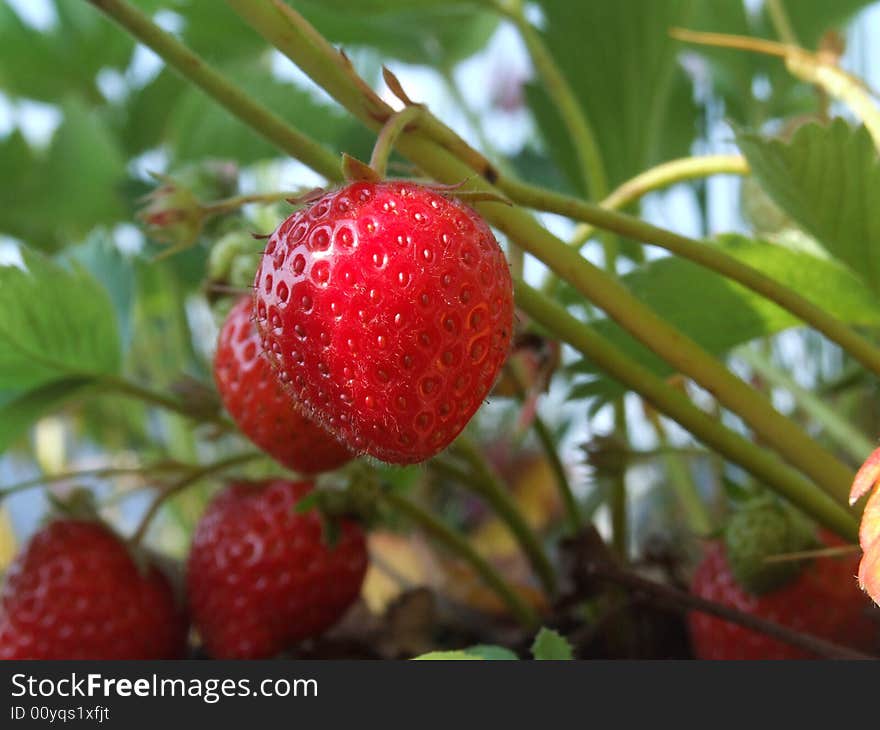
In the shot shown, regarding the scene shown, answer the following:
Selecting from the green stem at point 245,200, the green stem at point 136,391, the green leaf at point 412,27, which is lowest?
the green stem at point 136,391

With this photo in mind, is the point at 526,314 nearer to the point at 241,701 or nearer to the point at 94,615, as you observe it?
the point at 241,701

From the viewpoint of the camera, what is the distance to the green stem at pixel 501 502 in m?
0.54

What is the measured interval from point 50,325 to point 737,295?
1.00 ft

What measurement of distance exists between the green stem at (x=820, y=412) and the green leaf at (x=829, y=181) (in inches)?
8.0

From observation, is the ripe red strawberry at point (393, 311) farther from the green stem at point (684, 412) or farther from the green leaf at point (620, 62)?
the green leaf at point (620, 62)

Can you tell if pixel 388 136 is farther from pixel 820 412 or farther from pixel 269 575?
pixel 820 412

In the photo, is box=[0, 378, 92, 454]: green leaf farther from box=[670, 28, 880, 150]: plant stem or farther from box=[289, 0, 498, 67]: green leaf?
box=[670, 28, 880, 150]: plant stem

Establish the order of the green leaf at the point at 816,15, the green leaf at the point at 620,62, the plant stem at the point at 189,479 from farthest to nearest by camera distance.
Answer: the green leaf at the point at 816,15, the green leaf at the point at 620,62, the plant stem at the point at 189,479

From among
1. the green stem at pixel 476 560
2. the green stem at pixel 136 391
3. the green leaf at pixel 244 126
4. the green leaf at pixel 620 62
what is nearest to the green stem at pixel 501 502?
the green stem at pixel 476 560

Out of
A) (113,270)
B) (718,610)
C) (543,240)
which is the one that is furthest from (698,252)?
(113,270)

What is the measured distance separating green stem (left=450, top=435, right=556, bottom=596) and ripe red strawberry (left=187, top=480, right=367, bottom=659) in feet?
0.22

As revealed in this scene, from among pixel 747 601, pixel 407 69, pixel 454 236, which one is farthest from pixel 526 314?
pixel 407 69

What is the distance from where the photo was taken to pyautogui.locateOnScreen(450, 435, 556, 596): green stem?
0.54 meters

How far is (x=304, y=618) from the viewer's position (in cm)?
52
